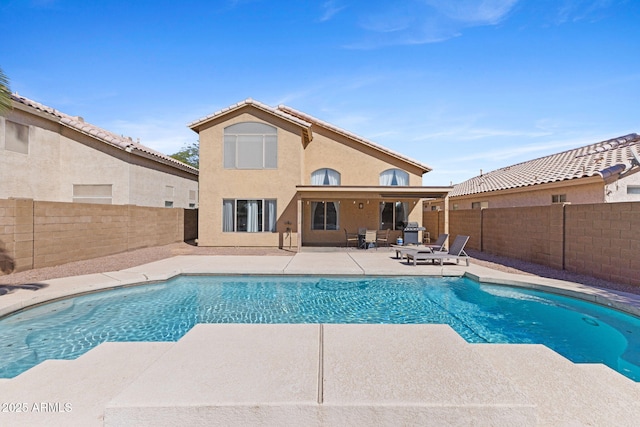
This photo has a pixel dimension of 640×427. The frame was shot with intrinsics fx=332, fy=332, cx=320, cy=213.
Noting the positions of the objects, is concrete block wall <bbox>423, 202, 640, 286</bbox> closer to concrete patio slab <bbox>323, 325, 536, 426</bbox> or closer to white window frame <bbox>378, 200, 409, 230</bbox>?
white window frame <bbox>378, 200, 409, 230</bbox>

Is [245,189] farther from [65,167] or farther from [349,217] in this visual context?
[65,167]

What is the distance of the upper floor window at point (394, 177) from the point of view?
20.2 meters

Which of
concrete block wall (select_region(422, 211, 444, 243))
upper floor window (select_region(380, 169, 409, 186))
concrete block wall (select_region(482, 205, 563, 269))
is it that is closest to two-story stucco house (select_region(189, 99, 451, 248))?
upper floor window (select_region(380, 169, 409, 186))

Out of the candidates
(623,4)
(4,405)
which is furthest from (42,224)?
(623,4)

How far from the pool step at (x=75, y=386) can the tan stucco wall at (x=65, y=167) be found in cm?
1477

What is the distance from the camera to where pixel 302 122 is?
57.9 feet

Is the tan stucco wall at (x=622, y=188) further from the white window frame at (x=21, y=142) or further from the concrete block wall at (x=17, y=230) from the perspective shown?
the white window frame at (x=21, y=142)

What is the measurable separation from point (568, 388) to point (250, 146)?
1656 cm

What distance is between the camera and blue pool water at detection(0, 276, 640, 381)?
5.91m

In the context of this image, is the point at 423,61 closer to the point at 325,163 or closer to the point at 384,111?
the point at 384,111

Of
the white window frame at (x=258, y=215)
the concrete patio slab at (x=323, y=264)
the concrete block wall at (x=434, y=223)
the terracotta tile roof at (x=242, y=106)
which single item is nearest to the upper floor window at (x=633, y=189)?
the concrete block wall at (x=434, y=223)

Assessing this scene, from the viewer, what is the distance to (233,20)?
13.7m

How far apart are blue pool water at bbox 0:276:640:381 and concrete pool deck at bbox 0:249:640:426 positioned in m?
2.03

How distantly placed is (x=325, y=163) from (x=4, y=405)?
58.9 feet
